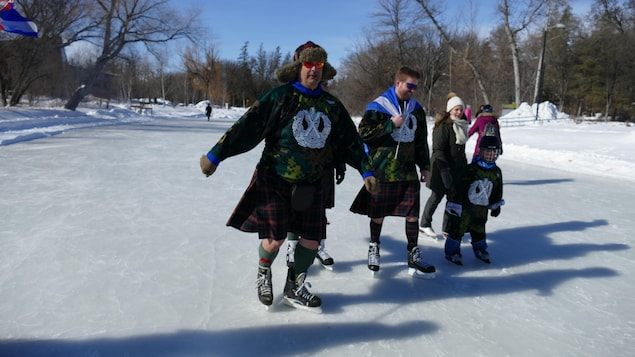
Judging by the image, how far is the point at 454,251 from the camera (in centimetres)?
325

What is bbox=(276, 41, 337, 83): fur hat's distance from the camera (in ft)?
6.89

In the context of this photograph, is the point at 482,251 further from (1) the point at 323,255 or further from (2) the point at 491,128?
(2) the point at 491,128

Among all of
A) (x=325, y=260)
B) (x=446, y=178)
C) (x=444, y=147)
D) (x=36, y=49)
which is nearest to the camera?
(x=325, y=260)

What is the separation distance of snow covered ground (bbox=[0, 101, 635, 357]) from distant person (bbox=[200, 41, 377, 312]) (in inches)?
15.3

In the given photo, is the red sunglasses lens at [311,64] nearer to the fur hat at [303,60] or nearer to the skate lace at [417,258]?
the fur hat at [303,60]

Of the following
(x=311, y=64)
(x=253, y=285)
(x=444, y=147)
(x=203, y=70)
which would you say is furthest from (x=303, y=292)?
(x=203, y=70)

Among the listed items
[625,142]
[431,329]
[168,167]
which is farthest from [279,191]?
[625,142]

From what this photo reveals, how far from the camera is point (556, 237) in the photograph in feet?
13.5

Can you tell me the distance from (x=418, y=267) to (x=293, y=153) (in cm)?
146

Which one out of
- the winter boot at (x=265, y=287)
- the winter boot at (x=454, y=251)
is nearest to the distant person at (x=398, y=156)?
the winter boot at (x=454, y=251)

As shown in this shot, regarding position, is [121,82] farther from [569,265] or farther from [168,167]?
[569,265]

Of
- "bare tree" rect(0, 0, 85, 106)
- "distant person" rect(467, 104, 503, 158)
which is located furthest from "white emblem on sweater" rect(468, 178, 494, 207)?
"bare tree" rect(0, 0, 85, 106)

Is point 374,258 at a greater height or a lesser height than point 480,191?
lesser

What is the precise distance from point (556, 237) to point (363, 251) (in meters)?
2.27
